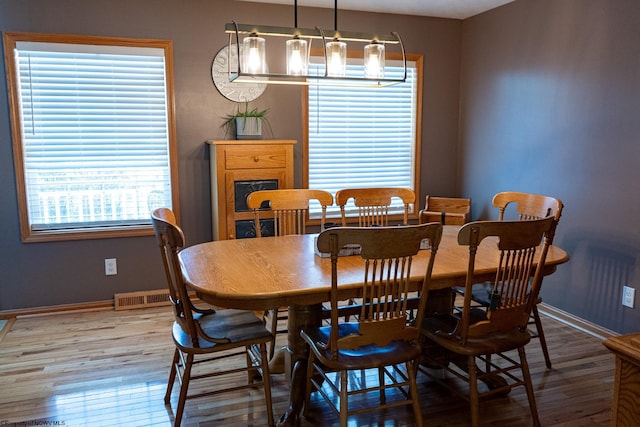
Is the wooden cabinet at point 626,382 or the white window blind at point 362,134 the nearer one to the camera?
the wooden cabinet at point 626,382

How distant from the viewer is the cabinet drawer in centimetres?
383

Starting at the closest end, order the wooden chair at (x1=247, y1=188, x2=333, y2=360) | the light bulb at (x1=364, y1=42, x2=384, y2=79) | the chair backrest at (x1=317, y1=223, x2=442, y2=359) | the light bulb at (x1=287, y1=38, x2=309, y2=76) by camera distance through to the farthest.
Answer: the chair backrest at (x1=317, y1=223, x2=442, y2=359) → the light bulb at (x1=287, y1=38, x2=309, y2=76) → the light bulb at (x1=364, y1=42, x2=384, y2=79) → the wooden chair at (x1=247, y1=188, x2=333, y2=360)

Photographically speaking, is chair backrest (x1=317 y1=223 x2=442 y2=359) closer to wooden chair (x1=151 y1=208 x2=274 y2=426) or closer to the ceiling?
wooden chair (x1=151 y1=208 x2=274 y2=426)

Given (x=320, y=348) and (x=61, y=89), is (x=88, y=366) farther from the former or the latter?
(x=61, y=89)

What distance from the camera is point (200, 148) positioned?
4109mm

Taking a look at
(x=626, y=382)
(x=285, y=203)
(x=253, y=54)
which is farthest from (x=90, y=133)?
(x=626, y=382)

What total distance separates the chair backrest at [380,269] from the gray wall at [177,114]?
244 cm

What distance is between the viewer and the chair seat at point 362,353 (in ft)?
6.65

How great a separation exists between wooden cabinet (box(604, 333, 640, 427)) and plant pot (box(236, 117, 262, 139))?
3.27 metres

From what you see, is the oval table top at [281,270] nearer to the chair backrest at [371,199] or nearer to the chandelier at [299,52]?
the chair backrest at [371,199]

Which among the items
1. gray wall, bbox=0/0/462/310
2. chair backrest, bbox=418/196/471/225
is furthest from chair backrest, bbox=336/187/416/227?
gray wall, bbox=0/0/462/310

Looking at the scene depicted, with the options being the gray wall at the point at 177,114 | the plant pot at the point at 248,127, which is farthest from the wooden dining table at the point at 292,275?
the gray wall at the point at 177,114

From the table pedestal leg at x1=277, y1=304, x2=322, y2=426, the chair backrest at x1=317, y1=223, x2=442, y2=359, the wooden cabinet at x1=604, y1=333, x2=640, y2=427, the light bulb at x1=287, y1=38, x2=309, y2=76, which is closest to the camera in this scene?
the wooden cabinet at x1=604, y1=333, x2=640, y2=427

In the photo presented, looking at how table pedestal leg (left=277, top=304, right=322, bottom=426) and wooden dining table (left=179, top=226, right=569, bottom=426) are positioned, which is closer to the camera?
wooden dining table (left=179, top=226, right=569, bottom=426)
